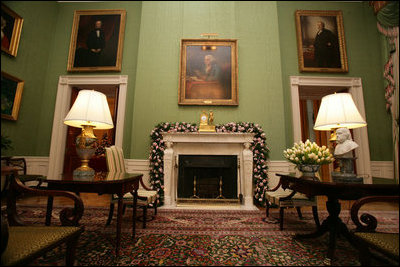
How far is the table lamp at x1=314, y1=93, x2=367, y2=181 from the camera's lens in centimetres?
170

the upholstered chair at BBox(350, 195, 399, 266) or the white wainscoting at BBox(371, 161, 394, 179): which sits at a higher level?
the white wainscoting at BBox(371, 161, 394, 179)

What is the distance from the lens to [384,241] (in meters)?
1.03

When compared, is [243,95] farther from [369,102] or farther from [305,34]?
[369,102]

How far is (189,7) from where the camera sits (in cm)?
456

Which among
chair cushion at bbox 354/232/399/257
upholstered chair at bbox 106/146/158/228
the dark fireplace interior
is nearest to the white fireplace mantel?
the dark fireplace interior

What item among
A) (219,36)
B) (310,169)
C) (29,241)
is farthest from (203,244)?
(219,36)

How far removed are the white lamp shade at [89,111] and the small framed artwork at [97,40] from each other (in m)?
3.10

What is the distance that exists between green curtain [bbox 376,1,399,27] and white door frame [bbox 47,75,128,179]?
176 inches

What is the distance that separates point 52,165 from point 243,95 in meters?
4.67

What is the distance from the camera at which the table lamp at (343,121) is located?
170 centimetres

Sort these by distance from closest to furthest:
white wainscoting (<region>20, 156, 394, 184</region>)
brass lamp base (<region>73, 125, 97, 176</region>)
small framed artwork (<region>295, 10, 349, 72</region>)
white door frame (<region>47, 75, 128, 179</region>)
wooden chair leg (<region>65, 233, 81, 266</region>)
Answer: wooden chair leg (<region>65, 233, 81, 266</region>) → brass lamp base (<region>73, 125, 97, 176</region>) → white wainscoting (<region>20, 156, 394, 184</region>) → white door frame (<region>47, 75, 128, 179</region>) → small framed artwork (<region>295, 10, 349, 72</region>)

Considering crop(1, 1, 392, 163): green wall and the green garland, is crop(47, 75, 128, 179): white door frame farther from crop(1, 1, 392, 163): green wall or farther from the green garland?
the green garland

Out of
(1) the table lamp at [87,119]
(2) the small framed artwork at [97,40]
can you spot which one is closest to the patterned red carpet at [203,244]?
(1) the table lamp at [87,119]

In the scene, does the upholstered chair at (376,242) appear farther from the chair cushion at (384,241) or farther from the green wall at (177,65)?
the green wall at (177,65)
